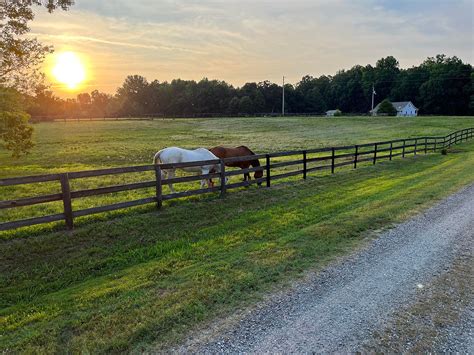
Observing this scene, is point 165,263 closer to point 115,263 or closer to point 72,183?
point 115,263

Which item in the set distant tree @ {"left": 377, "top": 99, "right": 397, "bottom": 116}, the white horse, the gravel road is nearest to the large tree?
the white horse

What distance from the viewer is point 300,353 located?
3.29m

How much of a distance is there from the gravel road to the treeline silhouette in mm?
83912

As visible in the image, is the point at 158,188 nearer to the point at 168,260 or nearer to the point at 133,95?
the point at 168,260

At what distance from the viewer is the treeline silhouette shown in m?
90.6

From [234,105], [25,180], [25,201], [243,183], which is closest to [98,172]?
[25,180]

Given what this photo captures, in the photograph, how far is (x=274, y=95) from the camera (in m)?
101

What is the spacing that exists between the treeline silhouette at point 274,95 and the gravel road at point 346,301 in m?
83.9

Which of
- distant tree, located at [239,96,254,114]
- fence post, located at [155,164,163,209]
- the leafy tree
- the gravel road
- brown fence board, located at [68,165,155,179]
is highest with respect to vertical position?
distant tree, located at [239,96,254,114]

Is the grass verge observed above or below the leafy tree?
below

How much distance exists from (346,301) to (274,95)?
331 ft

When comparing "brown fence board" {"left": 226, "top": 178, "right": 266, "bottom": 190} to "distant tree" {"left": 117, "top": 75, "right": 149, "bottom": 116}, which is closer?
"brown fence board" {"left": 226, "top": 178, "right": 266, "bottom": 190}

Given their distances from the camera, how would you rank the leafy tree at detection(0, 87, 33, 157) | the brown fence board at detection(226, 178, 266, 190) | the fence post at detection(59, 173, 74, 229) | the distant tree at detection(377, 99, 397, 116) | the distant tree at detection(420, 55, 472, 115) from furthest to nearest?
the distant tree at detection(420, 55, 472, 115) < the distant tree at detection(377, 99, 397, 116) < the leafy tree at detection(0, 87, 33, 157) < the brown fence board at detection(226, 178, 266, 190) < the fence post at detection(59, 173, 74, 229)

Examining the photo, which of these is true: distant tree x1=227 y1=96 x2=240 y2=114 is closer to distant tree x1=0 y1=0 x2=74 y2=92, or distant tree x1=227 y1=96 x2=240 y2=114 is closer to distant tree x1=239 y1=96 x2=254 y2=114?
distant tree x1=239 y1=96 x2=254 y2=114
